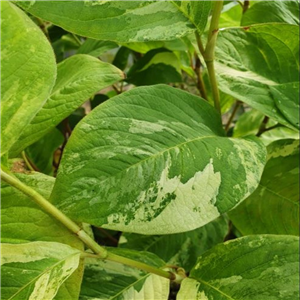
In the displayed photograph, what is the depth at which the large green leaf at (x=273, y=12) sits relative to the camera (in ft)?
2.15

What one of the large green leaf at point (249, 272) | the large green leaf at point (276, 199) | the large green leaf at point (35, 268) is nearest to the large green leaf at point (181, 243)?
the large green leaf at point (276, 199)

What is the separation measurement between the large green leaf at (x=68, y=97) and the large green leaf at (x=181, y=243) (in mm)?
224

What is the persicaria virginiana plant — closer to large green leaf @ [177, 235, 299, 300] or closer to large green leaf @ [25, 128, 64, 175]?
large green leaf @ [177, 235, 299, 300]

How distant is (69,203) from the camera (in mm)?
391

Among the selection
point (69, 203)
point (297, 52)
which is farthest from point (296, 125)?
point (69, 203)

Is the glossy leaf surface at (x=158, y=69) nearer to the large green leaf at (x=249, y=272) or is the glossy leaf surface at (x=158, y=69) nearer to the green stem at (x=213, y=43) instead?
the green stem at (x=213, y=43)

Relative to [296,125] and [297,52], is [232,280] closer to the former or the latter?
[296,125]

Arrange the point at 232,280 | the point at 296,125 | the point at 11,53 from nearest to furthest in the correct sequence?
the point at 11,53, the point at 232,280, the point at 296,125

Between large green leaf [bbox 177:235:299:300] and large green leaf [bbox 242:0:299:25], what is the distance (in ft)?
1.11

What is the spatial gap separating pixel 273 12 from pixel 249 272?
0.38 m

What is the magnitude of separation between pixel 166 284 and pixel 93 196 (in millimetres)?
148

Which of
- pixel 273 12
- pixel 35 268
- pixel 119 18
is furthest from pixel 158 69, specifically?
pixel 35 268

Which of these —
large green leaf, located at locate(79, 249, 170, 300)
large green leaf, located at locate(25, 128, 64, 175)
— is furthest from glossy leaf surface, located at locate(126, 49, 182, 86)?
large green leaf, located at locate(79, 249, 170, 300)

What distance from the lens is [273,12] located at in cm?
66
